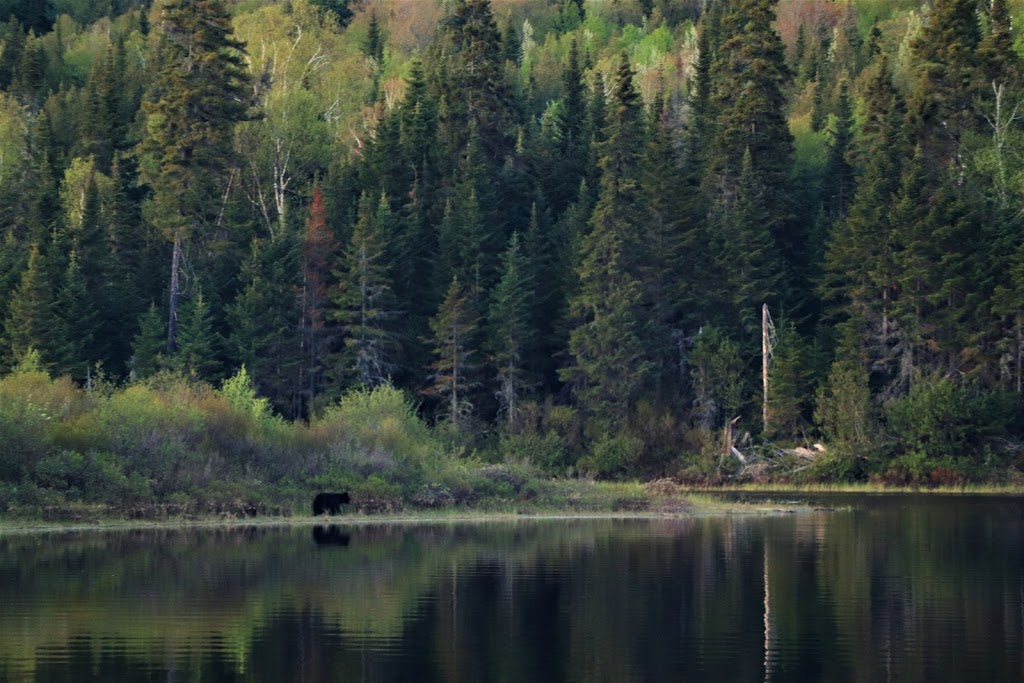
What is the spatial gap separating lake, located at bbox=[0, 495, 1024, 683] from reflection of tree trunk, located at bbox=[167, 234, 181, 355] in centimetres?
3852

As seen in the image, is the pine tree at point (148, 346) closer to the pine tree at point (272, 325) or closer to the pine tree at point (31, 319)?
the pine tree at point (272, 325)

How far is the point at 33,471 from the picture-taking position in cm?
4909

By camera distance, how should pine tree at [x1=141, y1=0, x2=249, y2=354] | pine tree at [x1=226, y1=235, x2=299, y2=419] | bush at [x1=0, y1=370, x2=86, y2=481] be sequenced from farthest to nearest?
pine tree at [x1=141, y1=0, x2=249, y2=354], pine tree at [x1=226, y1=235, x2=299, y2=419], bush at [x1=0, y1=370, x2=86, y2=481]

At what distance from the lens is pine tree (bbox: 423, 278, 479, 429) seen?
280 ft

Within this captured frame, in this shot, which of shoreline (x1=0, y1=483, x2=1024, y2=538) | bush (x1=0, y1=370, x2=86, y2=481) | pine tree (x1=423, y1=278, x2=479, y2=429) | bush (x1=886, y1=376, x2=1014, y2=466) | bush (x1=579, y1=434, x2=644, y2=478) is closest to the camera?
shoreline (x1=0, y1=483, x2=1024, y2=538)

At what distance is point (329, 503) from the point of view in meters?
54.2

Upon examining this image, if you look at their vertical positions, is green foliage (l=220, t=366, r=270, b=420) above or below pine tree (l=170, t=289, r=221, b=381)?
below

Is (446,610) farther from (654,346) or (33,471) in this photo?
(654,346)

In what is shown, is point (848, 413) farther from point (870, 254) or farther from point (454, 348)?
point (454, 348)

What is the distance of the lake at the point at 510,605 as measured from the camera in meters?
25.7

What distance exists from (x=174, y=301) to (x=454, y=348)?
585 inches

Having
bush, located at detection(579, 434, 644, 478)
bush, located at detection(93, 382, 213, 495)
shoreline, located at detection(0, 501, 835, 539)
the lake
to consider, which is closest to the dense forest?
bush, located at detection(579, 434, 644, 478)

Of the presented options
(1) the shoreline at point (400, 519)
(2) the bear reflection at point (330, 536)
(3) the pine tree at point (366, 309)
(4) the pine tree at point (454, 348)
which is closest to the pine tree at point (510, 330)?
(4) the pine tree at point (454, 348)

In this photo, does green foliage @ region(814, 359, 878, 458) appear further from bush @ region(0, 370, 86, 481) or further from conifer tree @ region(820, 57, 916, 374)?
bush @ region(0, 370, 86, 481)
